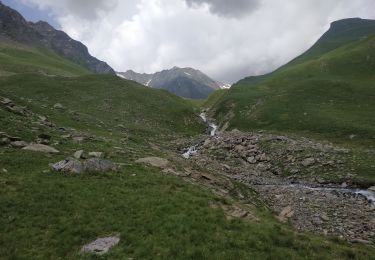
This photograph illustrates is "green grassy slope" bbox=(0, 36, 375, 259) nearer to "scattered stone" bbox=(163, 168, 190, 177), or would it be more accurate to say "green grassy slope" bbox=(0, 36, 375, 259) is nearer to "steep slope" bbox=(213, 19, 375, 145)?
"scattered stone" bbox=(163, 168, 190, 177)

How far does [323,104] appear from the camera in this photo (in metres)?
78.6

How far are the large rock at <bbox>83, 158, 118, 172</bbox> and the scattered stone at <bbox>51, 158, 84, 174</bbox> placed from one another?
53cm

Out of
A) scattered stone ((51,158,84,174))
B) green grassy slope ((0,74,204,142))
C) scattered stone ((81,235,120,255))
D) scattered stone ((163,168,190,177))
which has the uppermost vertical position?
green grassy slope ((0,74,204,142))

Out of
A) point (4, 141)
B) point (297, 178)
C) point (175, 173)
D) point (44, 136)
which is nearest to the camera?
point (4, 141)

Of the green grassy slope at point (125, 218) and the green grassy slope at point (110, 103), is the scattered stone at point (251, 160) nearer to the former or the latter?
the green grassy slope at point (125, 218)

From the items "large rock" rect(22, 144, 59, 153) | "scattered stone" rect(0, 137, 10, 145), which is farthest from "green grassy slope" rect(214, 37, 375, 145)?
"scattered stone" rect(0, 137, 10, 145)

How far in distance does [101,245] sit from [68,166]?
1155 cm

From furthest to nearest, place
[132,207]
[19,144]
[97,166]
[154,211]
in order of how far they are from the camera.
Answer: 1. [19,144]
2. [97,166]
3. [132,207]
4. [154,211]

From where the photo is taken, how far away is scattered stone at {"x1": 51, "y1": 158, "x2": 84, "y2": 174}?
28391 mm

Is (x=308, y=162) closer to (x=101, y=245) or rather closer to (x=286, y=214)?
(x=286, y=214)

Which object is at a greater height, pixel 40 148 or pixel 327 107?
pixel 327 107

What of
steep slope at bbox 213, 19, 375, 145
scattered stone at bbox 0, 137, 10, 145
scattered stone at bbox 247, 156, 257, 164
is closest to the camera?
scattered stone at bbox 0, 137, 10, 145

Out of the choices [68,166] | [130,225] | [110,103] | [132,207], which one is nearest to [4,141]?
[68,166]

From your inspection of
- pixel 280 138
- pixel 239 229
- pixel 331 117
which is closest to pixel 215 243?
pixel 239 229
